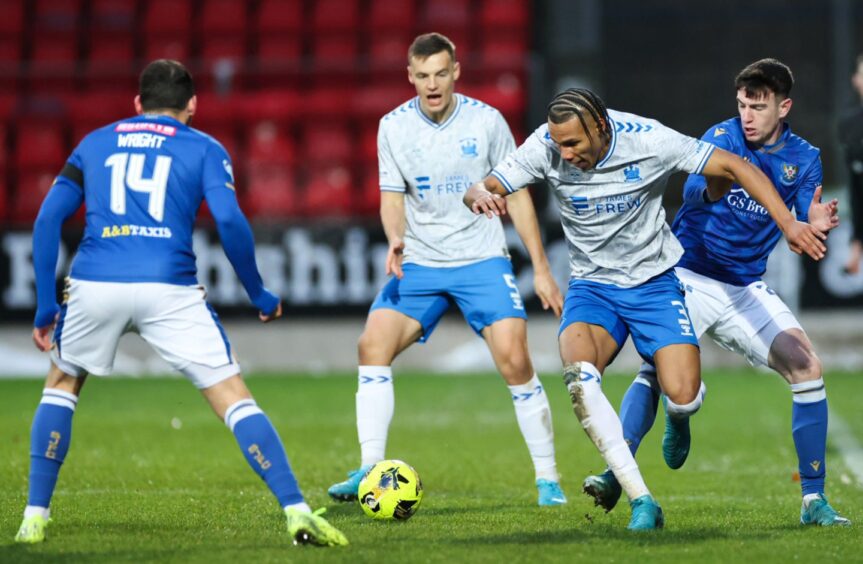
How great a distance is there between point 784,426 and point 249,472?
4.69 m

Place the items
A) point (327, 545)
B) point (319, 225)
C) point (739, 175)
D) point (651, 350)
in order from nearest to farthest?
point (327, 545) → point (739, 175) → point (651, 350) → point (319, 225)

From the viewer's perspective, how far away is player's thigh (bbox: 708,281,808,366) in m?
6.67

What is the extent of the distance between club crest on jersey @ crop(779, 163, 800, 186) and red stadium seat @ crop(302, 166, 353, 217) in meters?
9.41

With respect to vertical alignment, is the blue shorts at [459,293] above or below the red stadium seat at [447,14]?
below

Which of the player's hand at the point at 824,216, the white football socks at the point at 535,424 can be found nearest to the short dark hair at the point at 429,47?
the white football socks at the point at 535,424

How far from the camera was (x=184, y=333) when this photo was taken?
18.1 ft

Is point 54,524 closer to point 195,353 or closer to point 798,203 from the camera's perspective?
point 195,353

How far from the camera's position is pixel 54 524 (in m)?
6.18

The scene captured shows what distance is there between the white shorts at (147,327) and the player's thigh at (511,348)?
2.04 meters

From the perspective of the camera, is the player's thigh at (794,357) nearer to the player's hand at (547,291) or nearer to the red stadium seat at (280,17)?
the player's hand at (547,291)

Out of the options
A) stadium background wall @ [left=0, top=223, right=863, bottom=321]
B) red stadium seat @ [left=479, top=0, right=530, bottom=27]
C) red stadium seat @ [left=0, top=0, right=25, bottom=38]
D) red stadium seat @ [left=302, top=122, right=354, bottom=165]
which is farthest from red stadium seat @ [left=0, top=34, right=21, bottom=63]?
red stadium seat @ [left=479, top=0, right=530, bottom=27]

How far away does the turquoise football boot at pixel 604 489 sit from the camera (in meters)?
6.17

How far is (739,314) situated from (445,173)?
5.67 feet

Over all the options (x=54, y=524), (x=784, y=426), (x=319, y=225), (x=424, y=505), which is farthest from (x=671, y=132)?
(x=319, y=225)
